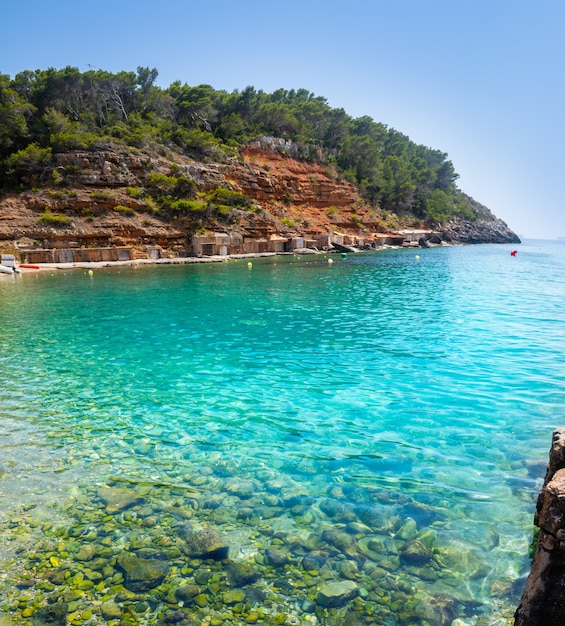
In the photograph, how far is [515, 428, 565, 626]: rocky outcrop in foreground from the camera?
8.37ft

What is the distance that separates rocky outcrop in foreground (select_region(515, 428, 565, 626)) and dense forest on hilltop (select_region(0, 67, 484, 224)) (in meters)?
52.6

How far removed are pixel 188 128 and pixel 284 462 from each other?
68.5 meters

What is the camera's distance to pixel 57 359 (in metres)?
11.9

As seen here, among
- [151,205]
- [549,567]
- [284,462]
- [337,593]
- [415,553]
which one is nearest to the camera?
[549,567]

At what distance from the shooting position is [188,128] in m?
66.4

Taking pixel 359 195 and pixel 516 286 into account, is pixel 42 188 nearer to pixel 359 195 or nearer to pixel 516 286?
pixel 516 286

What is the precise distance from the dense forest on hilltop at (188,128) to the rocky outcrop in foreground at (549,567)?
52.6m

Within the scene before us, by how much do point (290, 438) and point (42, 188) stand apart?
48.9 m

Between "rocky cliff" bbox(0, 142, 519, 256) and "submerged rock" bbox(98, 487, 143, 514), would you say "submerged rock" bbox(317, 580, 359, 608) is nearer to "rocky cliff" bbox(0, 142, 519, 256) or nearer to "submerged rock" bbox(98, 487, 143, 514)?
"submerged rock" bbox(98, 487, 143, 514)

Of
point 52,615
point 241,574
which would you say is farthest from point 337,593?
point 52,615

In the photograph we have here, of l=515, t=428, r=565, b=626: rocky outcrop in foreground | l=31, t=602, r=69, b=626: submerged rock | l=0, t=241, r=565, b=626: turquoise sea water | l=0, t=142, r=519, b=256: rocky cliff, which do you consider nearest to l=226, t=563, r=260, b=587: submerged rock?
l=0, t=241, r=565, b=626: turquoise sea water

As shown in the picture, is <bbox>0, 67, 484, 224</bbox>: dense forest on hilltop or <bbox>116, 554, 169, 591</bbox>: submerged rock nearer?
<bbox>116, 554, 169, 591</bbox>: submerged rock

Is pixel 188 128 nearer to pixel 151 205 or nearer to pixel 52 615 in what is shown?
pixel 151 205

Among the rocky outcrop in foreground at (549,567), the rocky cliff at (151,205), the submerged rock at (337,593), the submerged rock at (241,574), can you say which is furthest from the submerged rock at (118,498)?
the rocky cliff at (151,205)
